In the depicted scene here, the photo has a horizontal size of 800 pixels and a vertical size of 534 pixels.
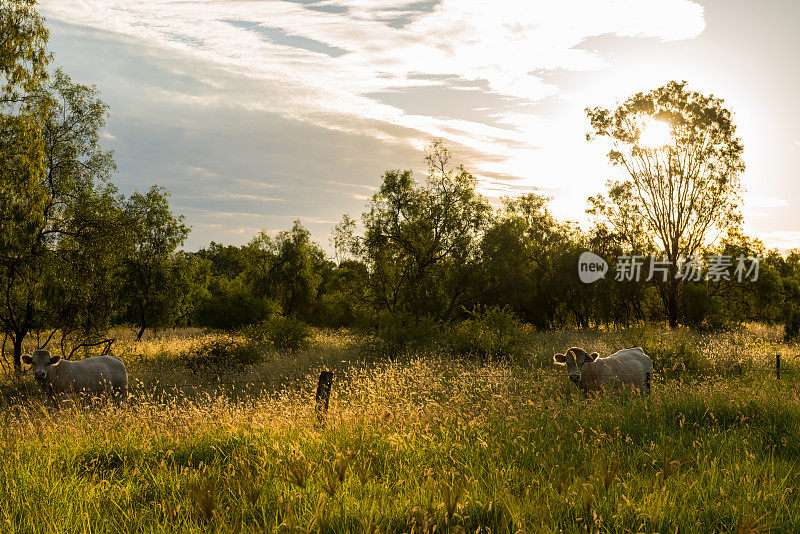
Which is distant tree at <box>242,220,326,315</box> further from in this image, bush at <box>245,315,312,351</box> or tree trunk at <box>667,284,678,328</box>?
tree trunk at <box>667,284,678,328</box>

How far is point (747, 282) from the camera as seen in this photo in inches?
1494

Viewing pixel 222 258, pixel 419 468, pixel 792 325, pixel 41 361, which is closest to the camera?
pixel 419 468

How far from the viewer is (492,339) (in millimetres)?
18438

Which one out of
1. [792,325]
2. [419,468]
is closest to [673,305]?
[792,325]

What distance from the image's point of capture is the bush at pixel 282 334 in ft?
78.0

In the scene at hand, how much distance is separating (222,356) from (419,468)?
17.0m

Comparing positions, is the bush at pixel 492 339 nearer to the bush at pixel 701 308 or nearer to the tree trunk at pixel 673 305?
the tree trunk at pixel 673 305

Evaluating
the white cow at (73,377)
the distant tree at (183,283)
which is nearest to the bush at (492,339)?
the white cow at (73,377)

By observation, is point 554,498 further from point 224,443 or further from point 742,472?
point 224,443

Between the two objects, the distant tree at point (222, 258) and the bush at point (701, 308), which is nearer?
the bush at point (701, 308)

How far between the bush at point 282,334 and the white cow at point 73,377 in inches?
407

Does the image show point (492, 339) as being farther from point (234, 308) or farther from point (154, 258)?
point (234, 308)

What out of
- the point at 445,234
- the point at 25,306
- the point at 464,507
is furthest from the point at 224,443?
the point at 445,234

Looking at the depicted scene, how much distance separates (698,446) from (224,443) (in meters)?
6.42
